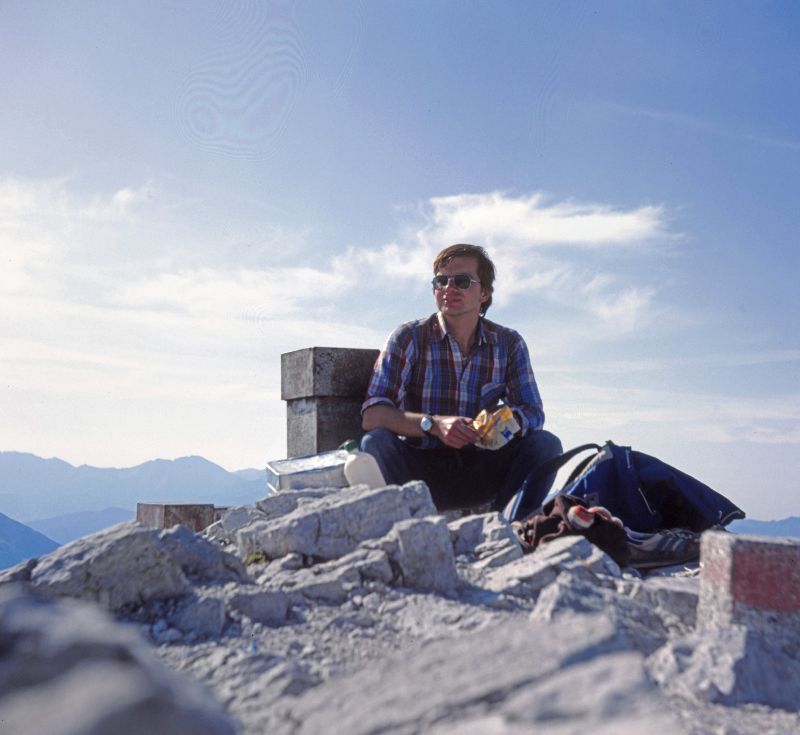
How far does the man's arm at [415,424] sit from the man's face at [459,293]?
78 centimetres

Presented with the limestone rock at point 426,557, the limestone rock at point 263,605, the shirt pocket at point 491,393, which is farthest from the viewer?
the shirt pocket at point 491,393

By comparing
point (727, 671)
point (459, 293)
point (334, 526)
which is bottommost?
point (727, 671)

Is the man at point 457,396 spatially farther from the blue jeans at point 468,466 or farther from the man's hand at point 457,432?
the man's hand at point 457,432

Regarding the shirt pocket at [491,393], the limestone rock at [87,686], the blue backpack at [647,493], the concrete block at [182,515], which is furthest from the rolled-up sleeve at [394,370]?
the limestone rock at [87,686]

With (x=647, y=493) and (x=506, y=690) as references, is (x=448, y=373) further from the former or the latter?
(x=506, y=690)

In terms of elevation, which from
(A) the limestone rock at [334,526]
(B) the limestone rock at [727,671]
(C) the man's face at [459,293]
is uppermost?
(C) the man's face at [459,293]

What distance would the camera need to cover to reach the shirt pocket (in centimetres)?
532

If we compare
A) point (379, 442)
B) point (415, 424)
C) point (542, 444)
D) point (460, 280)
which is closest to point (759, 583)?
point (542, 444)

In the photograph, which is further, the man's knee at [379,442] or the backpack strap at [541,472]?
the man's knee at [379,442]

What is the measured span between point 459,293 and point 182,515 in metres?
2.83

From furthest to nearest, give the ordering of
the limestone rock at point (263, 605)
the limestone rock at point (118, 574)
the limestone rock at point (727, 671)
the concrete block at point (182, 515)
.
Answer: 1. the concrete block at point (182, 515)
2. the limestone rock at point (118, 574)
3. the limestone rock at point (263, 605)
4. the limestone rock at point (727, 671)

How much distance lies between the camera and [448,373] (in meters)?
5.28

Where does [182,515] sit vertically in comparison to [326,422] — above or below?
below

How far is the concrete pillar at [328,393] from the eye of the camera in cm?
603
